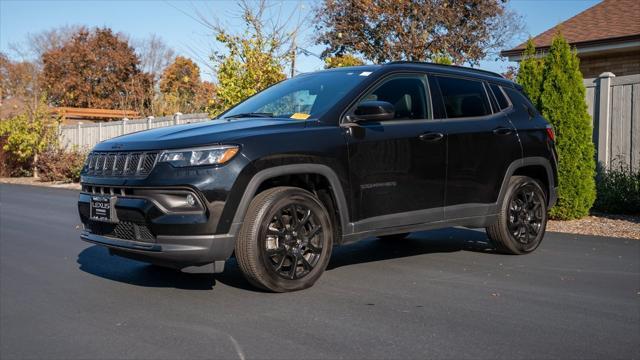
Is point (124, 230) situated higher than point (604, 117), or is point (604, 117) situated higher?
point (604, 117)

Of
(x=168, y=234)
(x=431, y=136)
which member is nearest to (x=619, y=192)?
(x=431, y=136)

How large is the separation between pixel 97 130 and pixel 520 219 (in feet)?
72.6

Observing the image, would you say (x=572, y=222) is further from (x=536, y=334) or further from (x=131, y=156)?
(x=131, y=156)

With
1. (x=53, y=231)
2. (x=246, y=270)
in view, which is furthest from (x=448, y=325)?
(x=53, y=231)

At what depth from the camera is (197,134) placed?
533 centimetres

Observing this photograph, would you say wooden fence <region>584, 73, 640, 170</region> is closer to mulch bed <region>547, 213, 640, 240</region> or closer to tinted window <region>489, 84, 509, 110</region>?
mulch bed <region>547, 213, 640, 240</region>

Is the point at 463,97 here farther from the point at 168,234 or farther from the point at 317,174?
the point at 168,234

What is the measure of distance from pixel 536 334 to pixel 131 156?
335cm

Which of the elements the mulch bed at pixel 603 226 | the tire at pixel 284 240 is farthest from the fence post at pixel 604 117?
the tire at pixel 284 240

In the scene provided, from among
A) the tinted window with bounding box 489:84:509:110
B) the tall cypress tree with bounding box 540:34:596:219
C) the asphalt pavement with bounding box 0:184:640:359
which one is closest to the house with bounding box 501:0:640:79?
the tall cypress tree with bounding box 540:34:596:219

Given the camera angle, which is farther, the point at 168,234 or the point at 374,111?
the point at 374,111

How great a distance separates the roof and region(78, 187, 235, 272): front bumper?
1308cm

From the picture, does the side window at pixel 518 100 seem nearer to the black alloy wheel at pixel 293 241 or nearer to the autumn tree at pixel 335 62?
the black alloy wheel at pixel 293 241

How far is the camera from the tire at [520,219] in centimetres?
730
